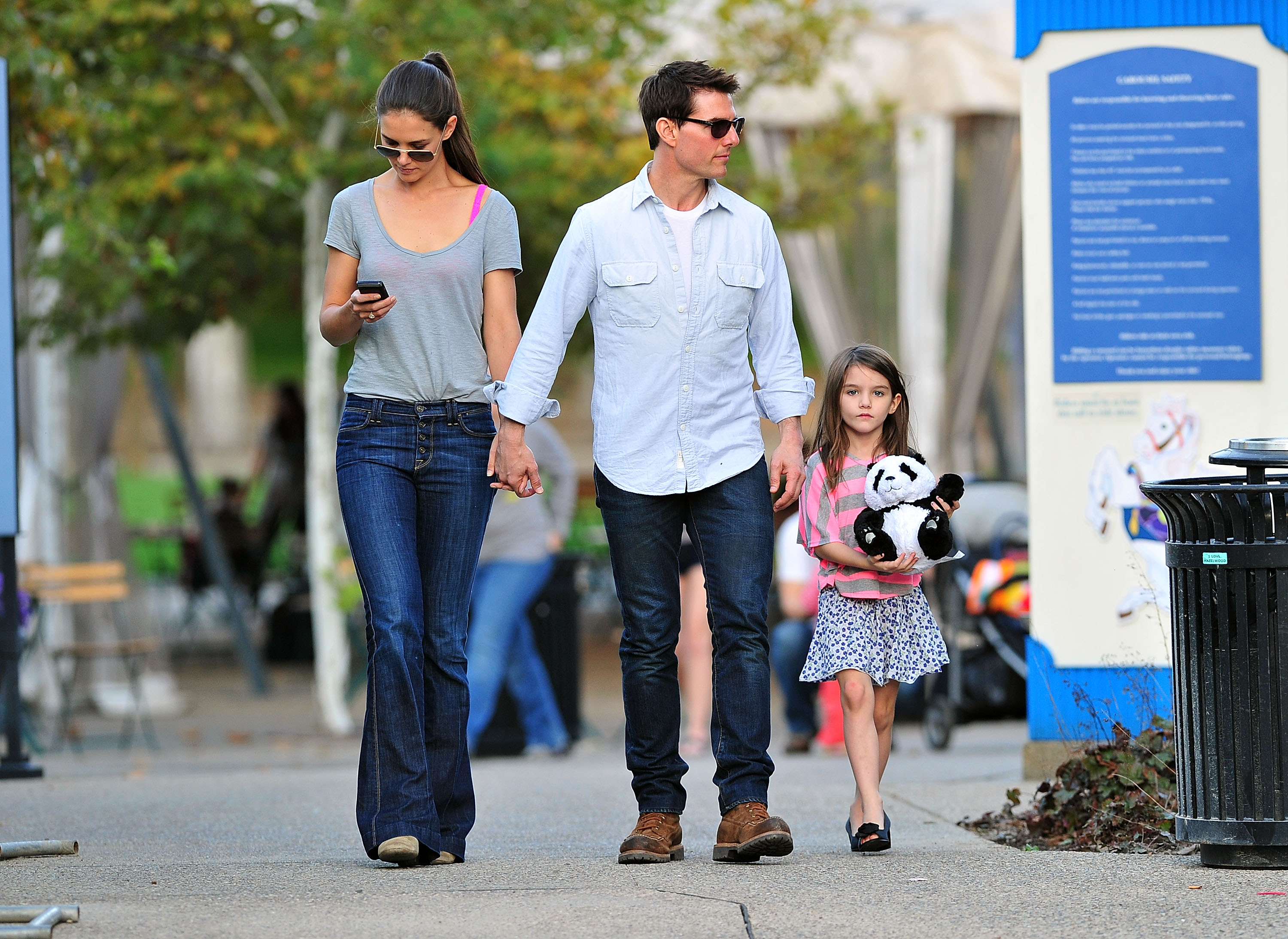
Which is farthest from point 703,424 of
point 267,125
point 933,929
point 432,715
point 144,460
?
point 144,460

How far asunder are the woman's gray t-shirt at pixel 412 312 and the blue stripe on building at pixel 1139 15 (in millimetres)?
2480

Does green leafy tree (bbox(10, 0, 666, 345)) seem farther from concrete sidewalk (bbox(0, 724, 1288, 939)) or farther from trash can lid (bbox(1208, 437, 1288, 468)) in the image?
trash can lid (bbox(1208, 437, 1288, 468))

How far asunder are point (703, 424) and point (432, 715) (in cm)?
104

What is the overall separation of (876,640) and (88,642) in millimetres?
8350

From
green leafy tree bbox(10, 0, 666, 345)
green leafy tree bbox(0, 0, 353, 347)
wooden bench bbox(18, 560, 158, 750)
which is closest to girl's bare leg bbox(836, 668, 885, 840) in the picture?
green leafy tree bbox(0, 0, 353, 347)

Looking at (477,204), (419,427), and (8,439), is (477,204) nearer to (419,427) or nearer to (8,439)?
→ (419,427)

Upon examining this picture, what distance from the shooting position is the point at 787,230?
12.3m

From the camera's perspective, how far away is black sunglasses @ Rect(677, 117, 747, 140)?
15.0ft

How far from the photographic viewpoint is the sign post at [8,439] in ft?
23.4

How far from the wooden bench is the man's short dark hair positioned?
266 inches

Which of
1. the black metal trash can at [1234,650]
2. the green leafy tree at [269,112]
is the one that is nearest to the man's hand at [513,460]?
the black metal trash can at [1234,650]

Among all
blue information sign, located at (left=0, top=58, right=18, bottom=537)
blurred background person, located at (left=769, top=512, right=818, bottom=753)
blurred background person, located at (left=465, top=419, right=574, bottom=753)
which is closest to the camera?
blue information sign, located at (left=0, top=58, right=18, bottom=537)

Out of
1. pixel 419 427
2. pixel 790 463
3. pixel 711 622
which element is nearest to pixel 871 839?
pixel 711 622

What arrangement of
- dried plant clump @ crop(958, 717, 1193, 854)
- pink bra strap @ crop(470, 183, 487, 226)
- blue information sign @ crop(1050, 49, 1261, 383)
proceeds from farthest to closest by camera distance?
blue information sign @ crop(1050, 49, 1261, 383) → dried plant clump @ crop(958, 717, 1193, 854) → pink bra strap @ crop(470, 183, 487, 226)
